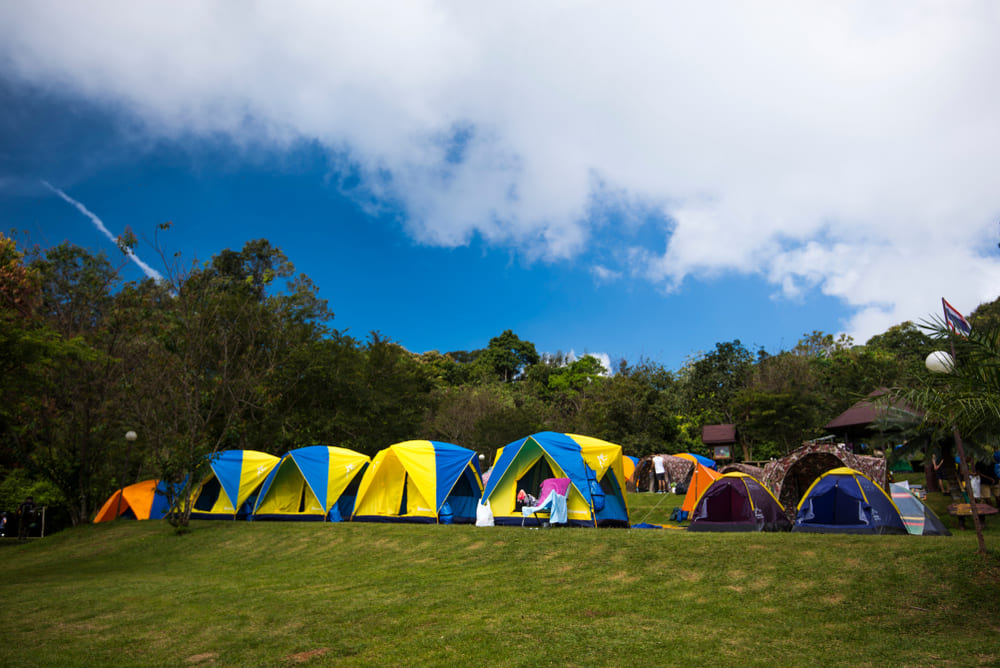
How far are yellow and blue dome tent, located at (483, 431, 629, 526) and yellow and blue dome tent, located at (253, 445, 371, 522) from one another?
446cm

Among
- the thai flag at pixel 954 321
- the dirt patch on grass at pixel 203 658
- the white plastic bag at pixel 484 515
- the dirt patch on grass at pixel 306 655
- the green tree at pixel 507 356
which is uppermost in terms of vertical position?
the green tree at pixel 507 356

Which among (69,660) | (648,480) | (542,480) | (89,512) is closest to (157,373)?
(89,512)

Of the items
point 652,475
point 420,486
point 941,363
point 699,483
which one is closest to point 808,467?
point 699,483

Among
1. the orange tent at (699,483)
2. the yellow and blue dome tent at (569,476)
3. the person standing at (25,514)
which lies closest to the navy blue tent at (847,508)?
the yellow and blue dome tent at (569,476)

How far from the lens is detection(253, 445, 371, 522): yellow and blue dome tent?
55.9 feet

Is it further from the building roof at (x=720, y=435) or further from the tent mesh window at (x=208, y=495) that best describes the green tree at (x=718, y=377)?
the tent mesh window at (x=208, y=495)

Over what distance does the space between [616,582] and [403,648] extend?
3.80 meters

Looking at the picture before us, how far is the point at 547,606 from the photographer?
7.51 metres

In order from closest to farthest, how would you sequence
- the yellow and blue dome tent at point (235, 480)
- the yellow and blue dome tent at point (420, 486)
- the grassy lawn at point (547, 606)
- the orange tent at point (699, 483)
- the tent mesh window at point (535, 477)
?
the grassy lawn at point (547, 606)
the tent mesh window at point (535, 477)
the yellow and blue dome tent at point (420, 486)
the yellow and blue dome tent at point (235, 480)
the orange tent at point (699, 483)

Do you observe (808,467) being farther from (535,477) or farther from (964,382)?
(964,382)

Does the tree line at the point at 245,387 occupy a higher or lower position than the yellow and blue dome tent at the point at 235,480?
higher

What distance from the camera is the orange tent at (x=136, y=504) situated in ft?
68.2

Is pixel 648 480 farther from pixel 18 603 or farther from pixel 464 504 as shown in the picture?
pixel 18 603

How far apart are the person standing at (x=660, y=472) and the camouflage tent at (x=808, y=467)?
11.2 m
